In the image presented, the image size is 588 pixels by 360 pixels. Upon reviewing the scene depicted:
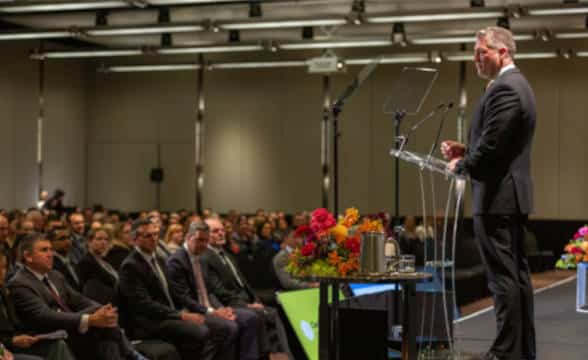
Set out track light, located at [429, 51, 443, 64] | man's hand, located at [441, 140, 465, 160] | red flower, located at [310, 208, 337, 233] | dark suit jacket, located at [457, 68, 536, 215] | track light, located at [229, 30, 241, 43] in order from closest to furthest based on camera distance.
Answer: dark suit jacket, located at [457, 68, 536, 215] → man's hand, located at [441, 140, 465, 160] → red flower, located at [310, 208, 337, 233] → track light, located at [229, 30, 241, 43] → track light, located at [429, 51, 443, 64]

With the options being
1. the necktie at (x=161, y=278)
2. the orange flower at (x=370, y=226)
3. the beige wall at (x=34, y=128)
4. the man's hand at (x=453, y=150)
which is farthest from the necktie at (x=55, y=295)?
the beige wall at (x=34, y=128)

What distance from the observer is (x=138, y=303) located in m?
6.09

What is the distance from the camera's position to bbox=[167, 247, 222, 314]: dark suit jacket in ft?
21.8

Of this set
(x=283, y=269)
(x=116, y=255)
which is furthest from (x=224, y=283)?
(x=116, y=255)

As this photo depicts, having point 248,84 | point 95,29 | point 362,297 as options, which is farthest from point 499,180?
point 248,84

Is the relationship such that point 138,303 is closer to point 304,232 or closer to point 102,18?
point 304,232

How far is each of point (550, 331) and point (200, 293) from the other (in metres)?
3.13

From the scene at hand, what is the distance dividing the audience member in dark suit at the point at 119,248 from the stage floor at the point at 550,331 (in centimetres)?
285

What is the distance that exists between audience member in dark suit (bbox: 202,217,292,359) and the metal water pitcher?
3451 mm

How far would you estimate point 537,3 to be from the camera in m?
10.6

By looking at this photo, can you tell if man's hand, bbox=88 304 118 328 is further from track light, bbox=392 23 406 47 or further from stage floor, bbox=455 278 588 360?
track light, bbox=392 23 406 47

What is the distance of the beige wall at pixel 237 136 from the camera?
1512cm

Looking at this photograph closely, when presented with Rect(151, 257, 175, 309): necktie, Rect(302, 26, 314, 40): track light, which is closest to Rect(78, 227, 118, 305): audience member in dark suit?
Rect(151, 257, 175, 309): necktie

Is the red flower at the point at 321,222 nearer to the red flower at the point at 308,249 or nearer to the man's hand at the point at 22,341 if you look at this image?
the red flower at the point at 308,249
